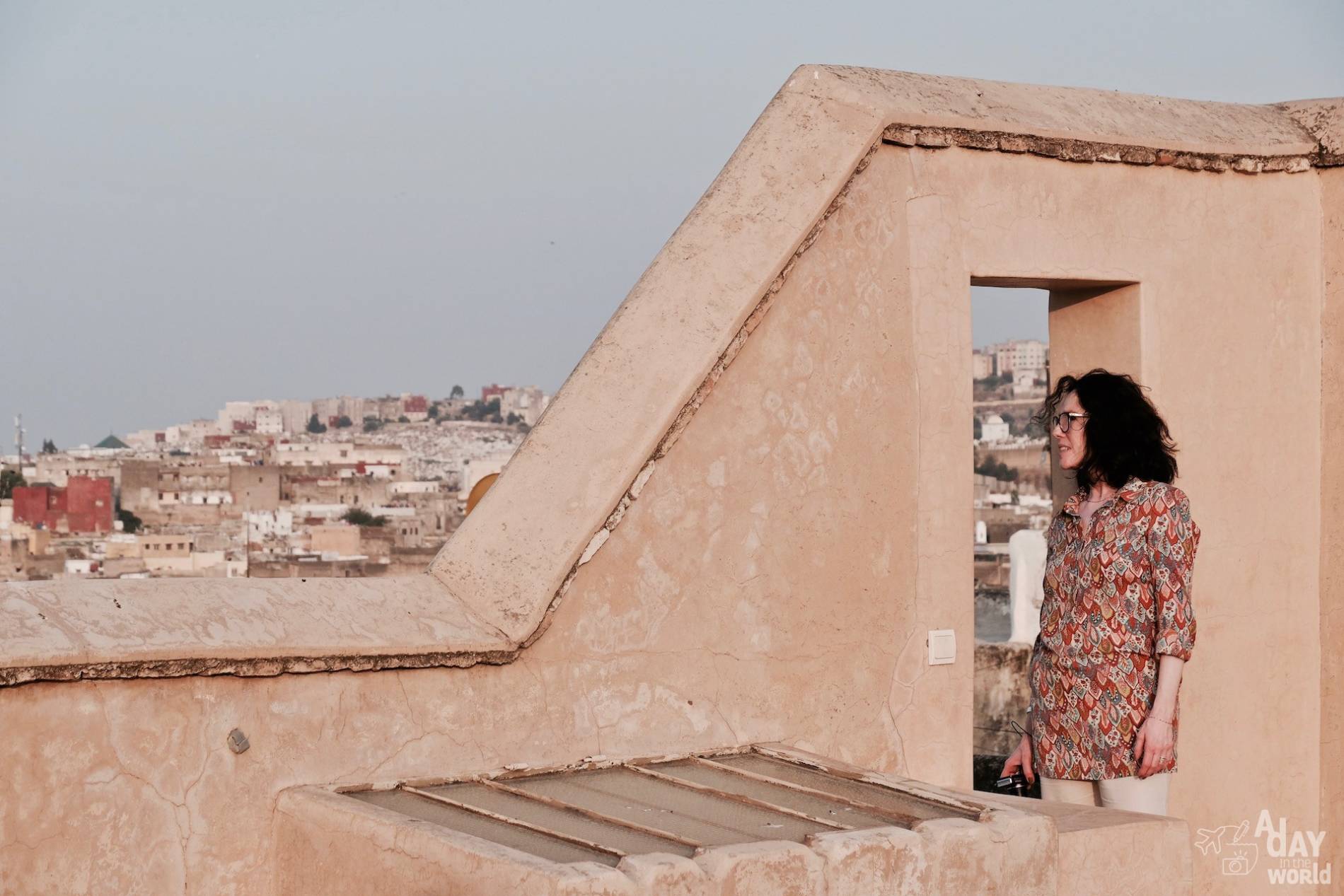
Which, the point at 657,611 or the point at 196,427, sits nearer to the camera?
the point at 657,611

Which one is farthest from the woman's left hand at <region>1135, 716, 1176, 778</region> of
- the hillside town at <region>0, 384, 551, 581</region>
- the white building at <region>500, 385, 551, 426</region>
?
the white building at <region>500, 385, 551, 426</region>

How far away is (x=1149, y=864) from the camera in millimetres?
3188

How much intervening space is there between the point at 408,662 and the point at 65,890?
70 centimetres

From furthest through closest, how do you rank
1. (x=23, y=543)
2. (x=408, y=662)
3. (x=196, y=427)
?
(x=196, y=427)
(x=23, y=543)
(x=408, y=662)

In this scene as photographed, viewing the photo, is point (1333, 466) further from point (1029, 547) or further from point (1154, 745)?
point (1029, 547)

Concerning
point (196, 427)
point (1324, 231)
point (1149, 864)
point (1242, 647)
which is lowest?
point (1149, 864)

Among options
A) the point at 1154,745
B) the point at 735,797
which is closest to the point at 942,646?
the point at 1154,745

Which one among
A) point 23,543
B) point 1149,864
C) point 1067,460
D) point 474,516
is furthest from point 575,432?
point 23,543

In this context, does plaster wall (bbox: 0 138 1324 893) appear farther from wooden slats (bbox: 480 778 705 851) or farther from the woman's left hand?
the woman's left hand

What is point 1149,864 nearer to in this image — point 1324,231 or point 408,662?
point 408,662

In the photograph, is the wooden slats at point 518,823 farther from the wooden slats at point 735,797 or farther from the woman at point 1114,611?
the woman at point 1114,611

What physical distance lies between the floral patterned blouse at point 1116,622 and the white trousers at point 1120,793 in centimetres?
2

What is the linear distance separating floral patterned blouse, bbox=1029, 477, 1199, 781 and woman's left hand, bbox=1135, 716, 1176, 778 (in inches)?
1.2

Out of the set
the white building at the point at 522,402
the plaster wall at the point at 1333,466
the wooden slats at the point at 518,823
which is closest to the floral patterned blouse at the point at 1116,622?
the plaster wall at the point at 1333,466
